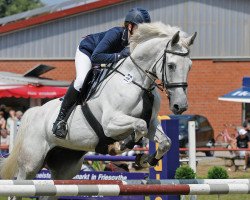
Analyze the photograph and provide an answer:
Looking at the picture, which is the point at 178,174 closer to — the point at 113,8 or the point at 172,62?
the point at 172,62

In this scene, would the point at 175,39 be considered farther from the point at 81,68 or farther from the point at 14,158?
the point at 14,158

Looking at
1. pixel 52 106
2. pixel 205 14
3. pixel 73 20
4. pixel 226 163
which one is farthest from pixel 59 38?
pixel 52 106

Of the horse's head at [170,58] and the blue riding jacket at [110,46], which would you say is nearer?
the horse's head at [170,58]

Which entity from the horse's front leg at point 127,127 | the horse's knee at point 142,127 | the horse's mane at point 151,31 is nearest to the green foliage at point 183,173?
the horse's front leg at point 127,127

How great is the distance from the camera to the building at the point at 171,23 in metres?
30.7

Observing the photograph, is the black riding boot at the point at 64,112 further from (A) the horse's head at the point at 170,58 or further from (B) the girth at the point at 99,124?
(A) the horse's head at the point at 170,58

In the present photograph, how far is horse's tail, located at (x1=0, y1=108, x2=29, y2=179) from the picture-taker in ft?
28.7

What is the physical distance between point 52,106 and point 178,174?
4.88 ft

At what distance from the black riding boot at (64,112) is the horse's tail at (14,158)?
0.75 metres

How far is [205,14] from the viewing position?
103 ft

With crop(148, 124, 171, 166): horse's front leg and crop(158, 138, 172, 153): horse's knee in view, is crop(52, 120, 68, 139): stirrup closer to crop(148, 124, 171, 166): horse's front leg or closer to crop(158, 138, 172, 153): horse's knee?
crop(148, 124, 171, 166): horse's front leg

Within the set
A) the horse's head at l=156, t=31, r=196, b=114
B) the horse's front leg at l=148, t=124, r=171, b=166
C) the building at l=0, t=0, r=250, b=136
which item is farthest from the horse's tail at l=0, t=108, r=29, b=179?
the building at l=0, t=0, r=250, b=136

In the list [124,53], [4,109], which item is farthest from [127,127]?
[4,109]

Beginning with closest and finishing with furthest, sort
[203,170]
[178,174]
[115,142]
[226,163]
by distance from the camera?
[115,142]
[178,174]
[203,170]
[226,163]
